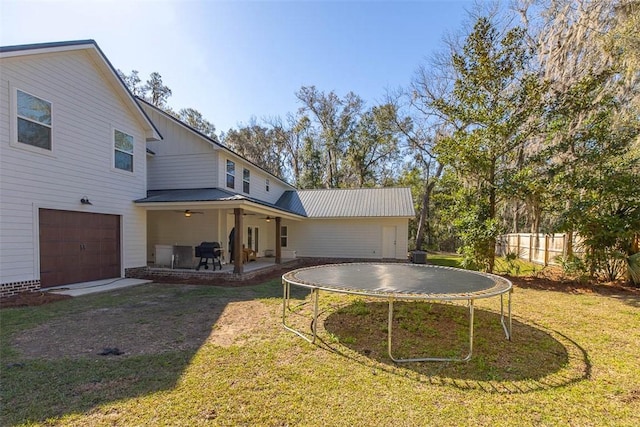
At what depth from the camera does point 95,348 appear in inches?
152

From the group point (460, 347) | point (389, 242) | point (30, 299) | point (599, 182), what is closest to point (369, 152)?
point (389, 242)

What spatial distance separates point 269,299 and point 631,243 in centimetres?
1025

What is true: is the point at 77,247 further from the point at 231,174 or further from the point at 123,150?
the point at 231,174

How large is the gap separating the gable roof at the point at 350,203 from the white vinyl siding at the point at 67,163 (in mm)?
7964

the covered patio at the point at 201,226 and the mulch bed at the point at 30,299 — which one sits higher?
the covered patio at the point at 201,226

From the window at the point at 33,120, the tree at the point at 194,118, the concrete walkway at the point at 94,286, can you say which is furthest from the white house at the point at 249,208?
the tree at the point at 194,118

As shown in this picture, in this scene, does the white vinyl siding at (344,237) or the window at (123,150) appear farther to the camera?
the white vinyl siding at (344,237)

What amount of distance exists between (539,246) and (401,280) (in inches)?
490

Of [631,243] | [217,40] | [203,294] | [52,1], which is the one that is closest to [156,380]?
[203,294]

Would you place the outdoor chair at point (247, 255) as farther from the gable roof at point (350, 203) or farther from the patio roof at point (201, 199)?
the gable roof at point (350, 203)

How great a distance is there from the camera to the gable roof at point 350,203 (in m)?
14.8

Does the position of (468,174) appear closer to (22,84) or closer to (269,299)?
(269,299)

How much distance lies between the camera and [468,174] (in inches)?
389

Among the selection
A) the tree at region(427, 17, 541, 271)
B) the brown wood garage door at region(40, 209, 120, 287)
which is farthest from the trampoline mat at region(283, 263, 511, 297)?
the brown wood garage door at region(40, 209, 120, 287)
